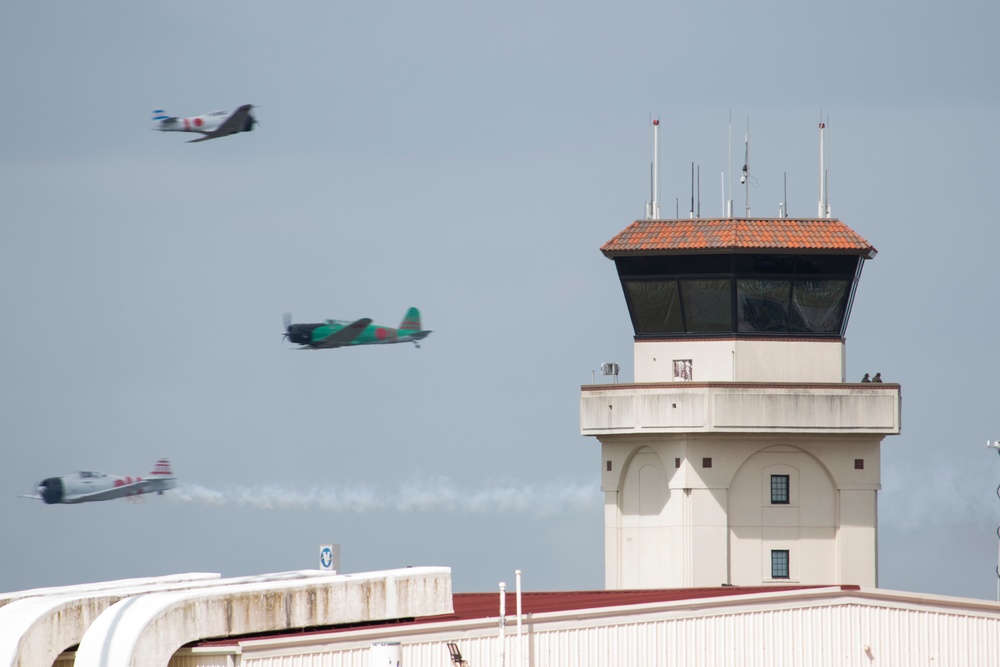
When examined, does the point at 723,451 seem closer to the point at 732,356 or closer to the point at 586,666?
the point at 732,356

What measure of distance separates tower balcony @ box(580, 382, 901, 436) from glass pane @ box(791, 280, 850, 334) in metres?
3.00

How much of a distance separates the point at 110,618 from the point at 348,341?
40.7m

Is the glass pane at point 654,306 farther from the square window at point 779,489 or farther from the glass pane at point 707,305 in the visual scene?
the square window at point 779,489

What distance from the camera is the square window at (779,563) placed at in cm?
6147

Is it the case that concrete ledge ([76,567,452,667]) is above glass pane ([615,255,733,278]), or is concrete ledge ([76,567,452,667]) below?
below

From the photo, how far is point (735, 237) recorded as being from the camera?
63.0 m

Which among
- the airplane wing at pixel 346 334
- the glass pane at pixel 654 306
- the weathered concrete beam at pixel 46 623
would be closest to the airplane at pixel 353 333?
the airplane wing at pixel 346 334

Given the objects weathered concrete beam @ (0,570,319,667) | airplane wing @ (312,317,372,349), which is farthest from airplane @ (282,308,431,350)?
weathered concrete beam @ (0,570,319,667)

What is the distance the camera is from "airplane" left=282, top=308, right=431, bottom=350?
A: 261 ft

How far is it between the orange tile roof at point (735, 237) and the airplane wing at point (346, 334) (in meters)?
20.0

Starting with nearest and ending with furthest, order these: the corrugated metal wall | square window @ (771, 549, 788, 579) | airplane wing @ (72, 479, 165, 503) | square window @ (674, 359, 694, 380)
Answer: the corrugated metal wall, square window @ (771, 549, 788, 579), square window @ (674, 359, 694, 380), airplane wing @ (72, 479, 165, 503)

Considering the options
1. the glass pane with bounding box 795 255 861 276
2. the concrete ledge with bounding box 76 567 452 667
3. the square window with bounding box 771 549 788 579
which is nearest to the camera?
the concrete ledge with bounding box 76 567 452 667

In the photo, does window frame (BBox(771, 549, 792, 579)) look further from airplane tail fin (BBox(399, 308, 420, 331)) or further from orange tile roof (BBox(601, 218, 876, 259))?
airplane tail fin (BBox(399, 308, 420, 331))

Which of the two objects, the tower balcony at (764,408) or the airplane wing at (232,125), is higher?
the airplane wing at (232,125)
